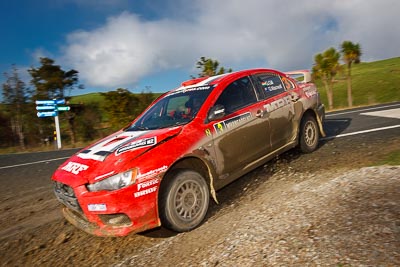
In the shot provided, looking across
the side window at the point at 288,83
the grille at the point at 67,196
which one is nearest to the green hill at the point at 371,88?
the side window at the point at 288,83

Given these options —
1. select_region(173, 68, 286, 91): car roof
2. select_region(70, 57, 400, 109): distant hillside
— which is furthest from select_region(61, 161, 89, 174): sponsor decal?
select_region(70, 57, 400, 109): distant hillside

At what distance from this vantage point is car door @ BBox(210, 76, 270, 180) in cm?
375

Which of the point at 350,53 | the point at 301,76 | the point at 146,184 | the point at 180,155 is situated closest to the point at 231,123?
the point at 180,155

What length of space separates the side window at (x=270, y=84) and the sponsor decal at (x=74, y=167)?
3.03 metres

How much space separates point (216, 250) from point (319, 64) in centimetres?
2826

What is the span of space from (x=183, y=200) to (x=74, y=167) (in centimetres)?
137

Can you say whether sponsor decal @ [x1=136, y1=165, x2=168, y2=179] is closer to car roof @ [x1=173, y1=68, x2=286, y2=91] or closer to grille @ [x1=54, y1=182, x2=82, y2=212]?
grille @ [x1=54, y1=182, x2=82, y2=212]

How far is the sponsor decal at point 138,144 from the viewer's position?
318cm

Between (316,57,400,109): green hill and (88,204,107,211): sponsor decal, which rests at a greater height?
(316,57,400,109): green hill

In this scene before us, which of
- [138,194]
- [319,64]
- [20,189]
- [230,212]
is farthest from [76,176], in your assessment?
[319,64]

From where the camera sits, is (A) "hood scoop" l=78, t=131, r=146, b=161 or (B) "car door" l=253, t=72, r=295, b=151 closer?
(A) "hood scoop" l=78, t=131, r=146, b=161

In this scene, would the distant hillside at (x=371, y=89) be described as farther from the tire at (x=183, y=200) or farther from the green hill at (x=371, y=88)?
the tire at (x=183, y=200)

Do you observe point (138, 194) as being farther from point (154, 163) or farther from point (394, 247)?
point (394, 247)

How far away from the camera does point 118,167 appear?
2949 mm
